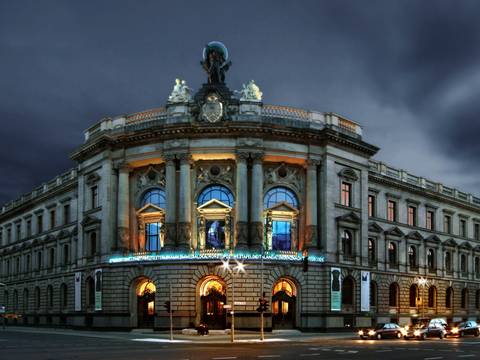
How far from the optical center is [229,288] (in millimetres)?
62438

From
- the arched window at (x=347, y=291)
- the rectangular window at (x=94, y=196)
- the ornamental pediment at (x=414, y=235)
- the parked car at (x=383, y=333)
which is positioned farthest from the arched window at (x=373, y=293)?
the rectangular window at (x=94, y=196)

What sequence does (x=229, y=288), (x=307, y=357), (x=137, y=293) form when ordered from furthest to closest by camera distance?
(x=137, y=293), (x=229, y=288), (x=307, y=357)

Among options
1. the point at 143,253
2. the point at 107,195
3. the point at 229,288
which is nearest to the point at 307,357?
the point at 229,288

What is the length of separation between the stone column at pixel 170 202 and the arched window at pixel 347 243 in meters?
17.3

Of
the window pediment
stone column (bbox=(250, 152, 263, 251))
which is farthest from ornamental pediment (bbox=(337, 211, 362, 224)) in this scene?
stone column (bbox=(250, 152, 263, 251))

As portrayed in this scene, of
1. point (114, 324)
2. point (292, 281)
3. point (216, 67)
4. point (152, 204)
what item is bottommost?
point (114, 324)

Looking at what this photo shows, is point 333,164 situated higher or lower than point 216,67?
lower

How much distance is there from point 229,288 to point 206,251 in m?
3.93

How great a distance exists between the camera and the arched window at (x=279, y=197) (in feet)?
219

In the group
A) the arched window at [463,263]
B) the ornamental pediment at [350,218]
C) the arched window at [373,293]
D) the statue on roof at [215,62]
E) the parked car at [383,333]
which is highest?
the statue on roof at [215,62]

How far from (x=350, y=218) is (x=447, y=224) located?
26.9m

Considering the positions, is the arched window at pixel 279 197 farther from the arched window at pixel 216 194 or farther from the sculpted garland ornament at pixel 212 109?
the sculpted garland ornament at pixel 212 109

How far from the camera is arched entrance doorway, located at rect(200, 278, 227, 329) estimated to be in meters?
64.0

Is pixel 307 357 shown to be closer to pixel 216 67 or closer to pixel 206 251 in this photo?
pixel 206 251
